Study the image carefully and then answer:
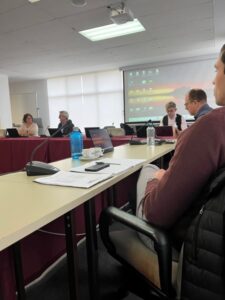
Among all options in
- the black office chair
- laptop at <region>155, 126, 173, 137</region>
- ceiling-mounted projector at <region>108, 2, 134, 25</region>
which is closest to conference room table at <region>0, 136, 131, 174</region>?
laptop at <region>155, 126, 173, 137</region>

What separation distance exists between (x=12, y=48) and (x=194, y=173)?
17.4 ft

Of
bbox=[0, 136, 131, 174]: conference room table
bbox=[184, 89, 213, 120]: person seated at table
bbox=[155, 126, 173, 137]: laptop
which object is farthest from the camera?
bbox=[155, 126, 173, 137]: laptop

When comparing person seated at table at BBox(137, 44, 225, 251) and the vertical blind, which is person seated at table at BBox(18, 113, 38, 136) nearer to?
the vertical blind

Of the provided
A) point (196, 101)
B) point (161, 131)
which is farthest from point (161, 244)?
point (161, 131)

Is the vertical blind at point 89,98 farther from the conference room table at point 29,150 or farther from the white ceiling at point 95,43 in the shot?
the conference room table at point 29,150

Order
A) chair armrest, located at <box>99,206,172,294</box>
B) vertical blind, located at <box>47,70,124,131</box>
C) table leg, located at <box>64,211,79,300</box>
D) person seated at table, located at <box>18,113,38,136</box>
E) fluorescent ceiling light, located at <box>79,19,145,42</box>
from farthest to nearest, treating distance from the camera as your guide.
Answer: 1. vertical blind, located at <box>47,70,124,131</box>
2. person seated at table, located at <box>18,113,38,136</box>
3. fluorescent ceiling light, located at <box>79,19,145,42</box>
4. table leg, located at <box>64,211,79,300</box>
5. chair armrest, located at <box>99,206,172,294</box>

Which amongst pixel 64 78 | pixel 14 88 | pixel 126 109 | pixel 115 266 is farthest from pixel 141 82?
pixel 115 266

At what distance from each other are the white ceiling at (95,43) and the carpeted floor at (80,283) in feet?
10.1

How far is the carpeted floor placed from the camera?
1397 millimetres

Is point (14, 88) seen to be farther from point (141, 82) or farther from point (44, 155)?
point (44, 155)

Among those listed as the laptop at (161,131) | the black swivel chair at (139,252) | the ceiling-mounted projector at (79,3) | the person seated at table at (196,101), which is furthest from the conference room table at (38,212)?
the ceiling-mounted projector at (79,3)

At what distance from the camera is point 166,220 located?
83 cm

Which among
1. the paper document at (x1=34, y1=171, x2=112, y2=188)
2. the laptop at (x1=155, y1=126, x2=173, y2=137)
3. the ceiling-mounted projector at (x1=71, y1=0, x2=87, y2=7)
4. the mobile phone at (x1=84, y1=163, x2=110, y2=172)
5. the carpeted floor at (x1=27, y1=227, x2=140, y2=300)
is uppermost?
the ceiling-mounted projector at (x1=71, y1=0, x2=87, y2=7)

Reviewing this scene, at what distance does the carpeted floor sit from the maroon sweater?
0.77 metres
